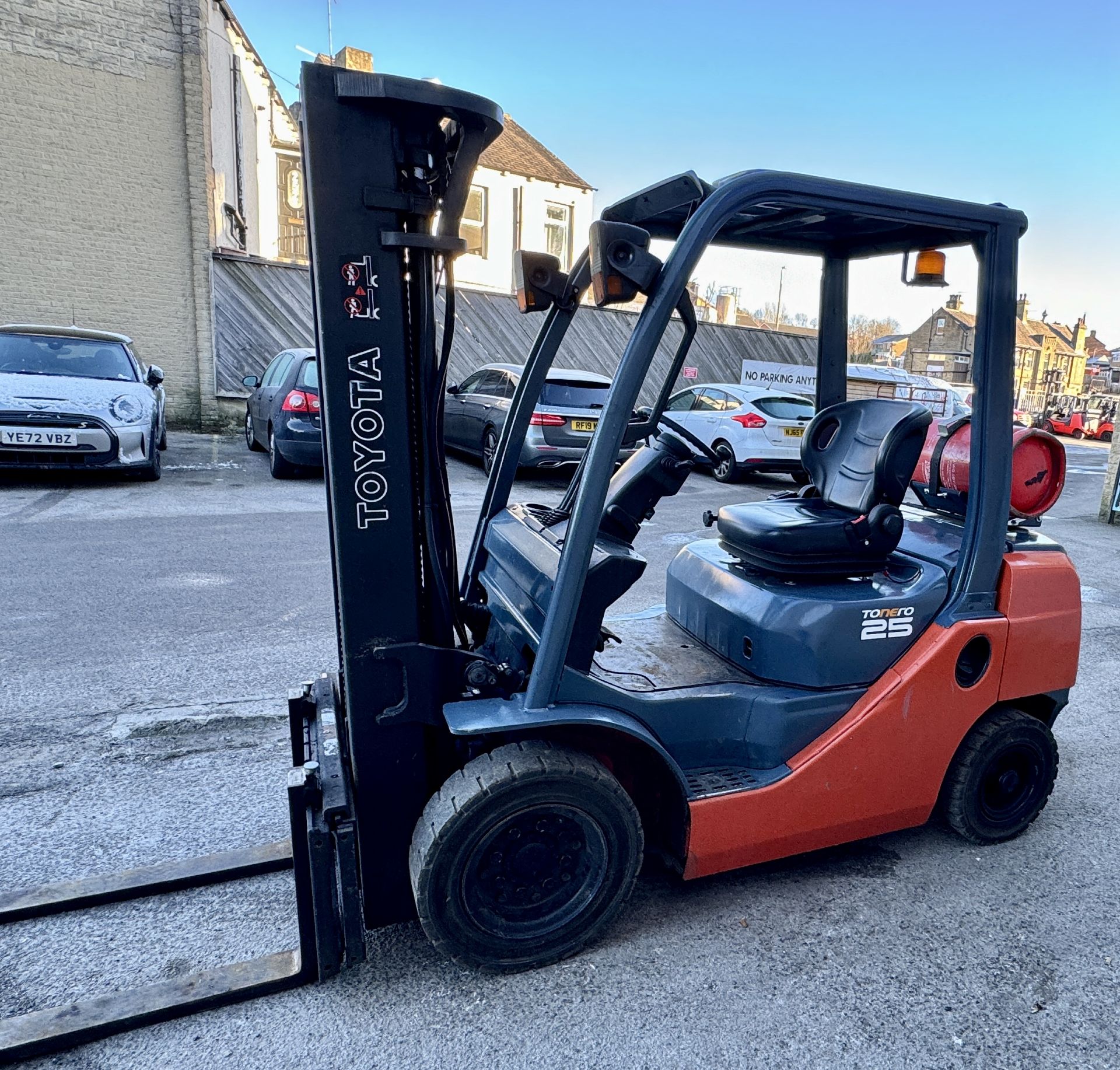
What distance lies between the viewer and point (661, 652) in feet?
10.6

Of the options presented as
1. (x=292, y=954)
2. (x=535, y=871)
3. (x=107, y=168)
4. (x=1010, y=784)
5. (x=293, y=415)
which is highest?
(x=107, y=168)

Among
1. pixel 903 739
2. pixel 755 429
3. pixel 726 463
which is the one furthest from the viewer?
pixel 726 463

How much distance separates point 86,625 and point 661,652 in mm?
3890

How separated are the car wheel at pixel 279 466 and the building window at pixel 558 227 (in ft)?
50.2

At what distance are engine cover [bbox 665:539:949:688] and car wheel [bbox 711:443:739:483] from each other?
30.6 feet

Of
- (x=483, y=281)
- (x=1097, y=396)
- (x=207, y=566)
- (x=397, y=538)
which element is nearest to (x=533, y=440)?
(x=207, y=566)

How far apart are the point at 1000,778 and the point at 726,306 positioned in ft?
138

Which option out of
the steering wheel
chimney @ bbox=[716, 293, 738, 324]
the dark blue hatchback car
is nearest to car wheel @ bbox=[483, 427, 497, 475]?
the dark blue hatchback car

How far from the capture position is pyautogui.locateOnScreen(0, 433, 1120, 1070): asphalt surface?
2244 mm

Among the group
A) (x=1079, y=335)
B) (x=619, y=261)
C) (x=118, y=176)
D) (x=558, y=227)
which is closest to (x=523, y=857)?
(x=619, y=261)

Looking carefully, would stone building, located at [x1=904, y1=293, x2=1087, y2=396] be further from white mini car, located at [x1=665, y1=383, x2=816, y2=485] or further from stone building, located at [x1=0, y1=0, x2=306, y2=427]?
stone building, located at [x1=0, y1=0, x2=306, y2=427]

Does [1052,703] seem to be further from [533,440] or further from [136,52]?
[136,52]

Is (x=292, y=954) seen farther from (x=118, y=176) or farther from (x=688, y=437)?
(x=118, y=176)

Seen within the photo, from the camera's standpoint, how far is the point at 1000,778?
3.22m
